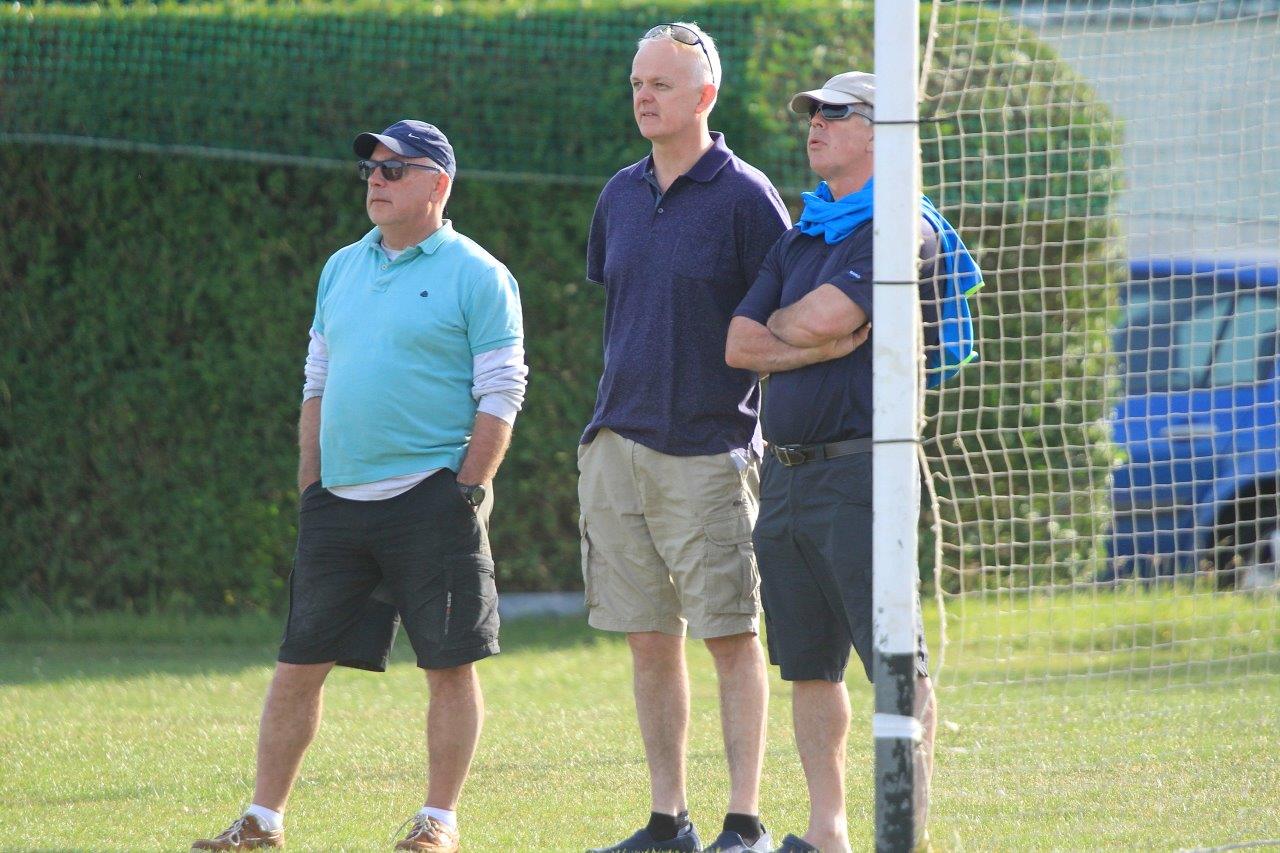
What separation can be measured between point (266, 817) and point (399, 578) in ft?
2.55

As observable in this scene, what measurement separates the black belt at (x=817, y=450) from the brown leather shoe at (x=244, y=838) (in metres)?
1.81

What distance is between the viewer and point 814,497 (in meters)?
4.28

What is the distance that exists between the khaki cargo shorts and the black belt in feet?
1.13

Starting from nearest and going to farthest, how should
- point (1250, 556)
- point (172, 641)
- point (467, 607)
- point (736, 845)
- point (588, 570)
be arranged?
point (736, 845) → point (467, 607) → point (588, 570) → point (172, 641) → point (1250, 556)

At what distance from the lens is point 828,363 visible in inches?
170

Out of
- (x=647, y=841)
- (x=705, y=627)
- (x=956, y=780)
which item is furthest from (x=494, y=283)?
(x=956, y=780)

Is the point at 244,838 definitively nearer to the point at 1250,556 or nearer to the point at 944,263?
the point at 944,263

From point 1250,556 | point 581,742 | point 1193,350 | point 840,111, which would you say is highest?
point 840,111

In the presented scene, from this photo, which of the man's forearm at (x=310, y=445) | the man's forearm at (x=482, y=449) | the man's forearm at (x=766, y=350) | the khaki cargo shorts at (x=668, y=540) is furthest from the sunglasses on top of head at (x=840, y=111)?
the man's forearm at (x=310, y=445)

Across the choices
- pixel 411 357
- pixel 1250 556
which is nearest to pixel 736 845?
pixel 411 357

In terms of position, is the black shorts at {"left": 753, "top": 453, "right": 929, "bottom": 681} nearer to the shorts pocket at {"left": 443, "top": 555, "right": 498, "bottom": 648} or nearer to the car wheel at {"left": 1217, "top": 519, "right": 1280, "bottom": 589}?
the shorts pocket at {"left": 443, "top": 555, "right": 498, "bottom": 648}

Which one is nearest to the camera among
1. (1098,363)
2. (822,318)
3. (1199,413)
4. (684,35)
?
(822,318)

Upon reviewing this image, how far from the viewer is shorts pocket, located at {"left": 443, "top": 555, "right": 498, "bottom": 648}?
15.3 feet

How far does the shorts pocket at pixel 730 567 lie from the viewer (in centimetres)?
461
